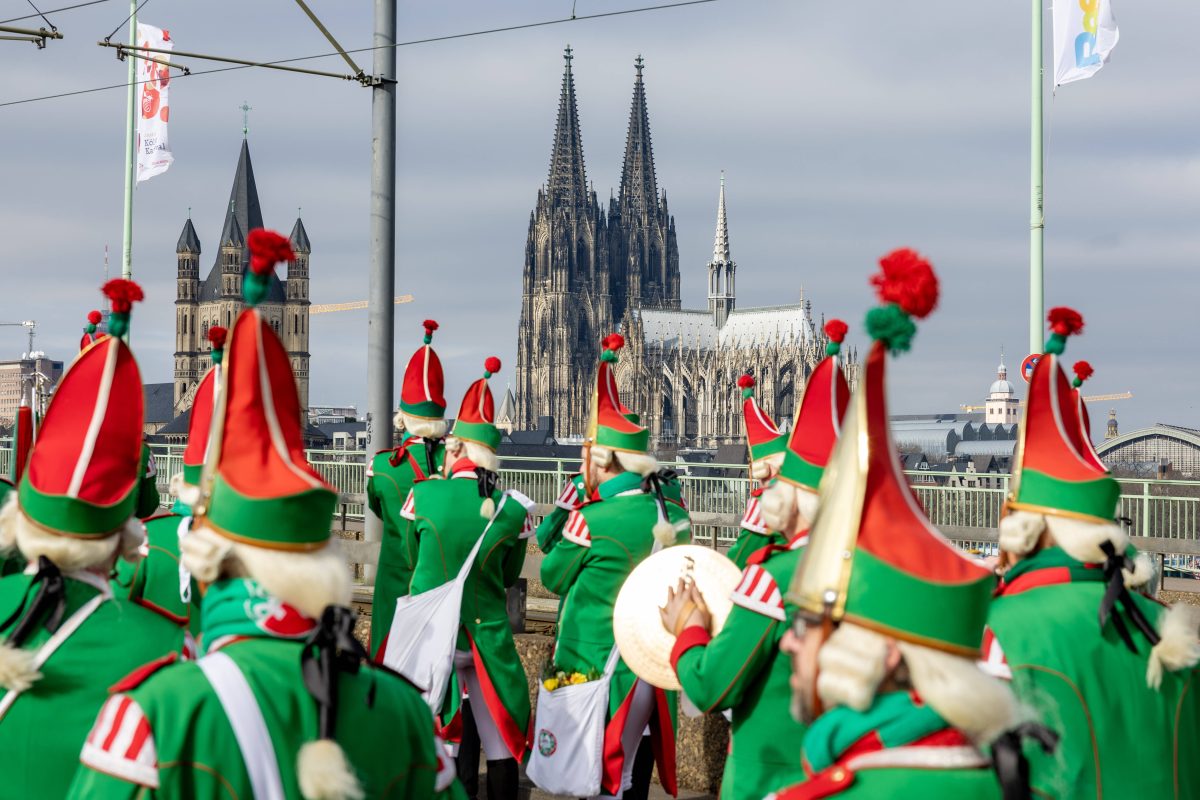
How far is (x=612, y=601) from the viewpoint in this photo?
6.68m

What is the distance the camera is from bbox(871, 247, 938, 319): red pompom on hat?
259 centimetres

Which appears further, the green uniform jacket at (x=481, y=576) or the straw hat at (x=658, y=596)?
the green uniform jacket at (x=481, y=576)

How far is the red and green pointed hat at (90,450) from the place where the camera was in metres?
3.44

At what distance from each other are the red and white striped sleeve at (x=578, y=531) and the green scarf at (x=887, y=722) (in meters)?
4.08

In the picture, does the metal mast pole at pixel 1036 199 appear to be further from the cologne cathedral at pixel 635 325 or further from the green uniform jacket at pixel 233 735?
the cologne cathedral at pixel 635 325

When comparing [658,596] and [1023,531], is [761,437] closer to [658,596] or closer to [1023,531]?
[658,596]

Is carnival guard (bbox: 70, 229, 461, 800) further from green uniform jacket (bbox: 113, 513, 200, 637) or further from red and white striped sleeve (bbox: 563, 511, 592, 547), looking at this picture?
red and white striped sleeve (bbox: 563, 511, 592, 547)

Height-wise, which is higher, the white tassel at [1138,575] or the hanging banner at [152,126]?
the hanging banner at [152,126]

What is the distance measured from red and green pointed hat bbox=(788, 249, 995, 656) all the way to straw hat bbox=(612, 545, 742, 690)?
6.89 feet

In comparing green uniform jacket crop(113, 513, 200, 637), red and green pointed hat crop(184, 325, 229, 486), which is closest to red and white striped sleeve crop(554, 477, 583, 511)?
red and green pointed hat crop(184, 325, 229, 486)

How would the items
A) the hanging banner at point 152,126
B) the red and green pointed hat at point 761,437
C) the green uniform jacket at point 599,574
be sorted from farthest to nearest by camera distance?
1. the hanging banner at point 152,126
2. the red and green pointed hat at point 761,437
3. the green uniform jacket at point 599,574

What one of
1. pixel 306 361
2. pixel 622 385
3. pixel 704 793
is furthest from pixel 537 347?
pixel 704 793

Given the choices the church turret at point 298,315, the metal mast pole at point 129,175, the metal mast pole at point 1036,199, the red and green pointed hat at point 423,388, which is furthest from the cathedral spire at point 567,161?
the red and green pointed hat at point 423,388

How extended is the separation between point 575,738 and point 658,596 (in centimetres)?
178
